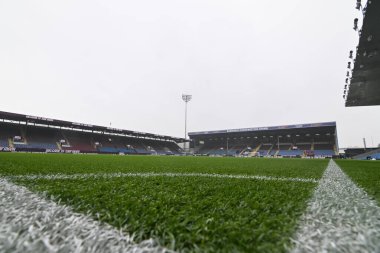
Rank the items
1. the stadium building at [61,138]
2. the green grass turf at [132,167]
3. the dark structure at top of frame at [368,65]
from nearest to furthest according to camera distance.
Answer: the green grass turf at [132,167] → the dark structure at top of frame at [368,65] → the stadium building at [61,138]

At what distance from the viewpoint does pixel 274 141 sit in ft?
164

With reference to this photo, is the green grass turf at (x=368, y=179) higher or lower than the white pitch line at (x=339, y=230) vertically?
higher

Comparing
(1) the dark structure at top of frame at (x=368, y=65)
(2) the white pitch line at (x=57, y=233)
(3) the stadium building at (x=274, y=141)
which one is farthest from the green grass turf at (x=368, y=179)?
(3) the stadium building at (x=274, y=141)

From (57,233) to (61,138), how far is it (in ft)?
139

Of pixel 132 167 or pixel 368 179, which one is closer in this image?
pixel 368 179

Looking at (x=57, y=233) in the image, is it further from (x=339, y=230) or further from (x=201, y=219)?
(x=339, y=230)

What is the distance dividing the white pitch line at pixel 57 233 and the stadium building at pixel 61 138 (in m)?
34.3

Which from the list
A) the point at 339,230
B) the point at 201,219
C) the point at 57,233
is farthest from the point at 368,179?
the point at 57,233

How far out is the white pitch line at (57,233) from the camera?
897mm

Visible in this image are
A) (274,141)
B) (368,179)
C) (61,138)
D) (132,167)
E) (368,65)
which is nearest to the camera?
(368,179)

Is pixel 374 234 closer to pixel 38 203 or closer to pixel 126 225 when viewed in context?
pixel 126 225

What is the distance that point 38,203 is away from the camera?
159cm

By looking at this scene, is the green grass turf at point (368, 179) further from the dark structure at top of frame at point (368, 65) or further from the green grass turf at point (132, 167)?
the dark structure at top of frame at point (368, 65)

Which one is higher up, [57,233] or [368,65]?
[368,65]
